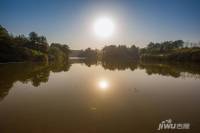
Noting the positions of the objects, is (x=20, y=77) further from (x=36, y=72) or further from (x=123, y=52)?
(x=123, y=52)

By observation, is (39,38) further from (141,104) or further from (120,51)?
(141,104)

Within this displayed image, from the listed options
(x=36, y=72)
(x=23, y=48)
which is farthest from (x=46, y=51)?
(x=36, y=72)

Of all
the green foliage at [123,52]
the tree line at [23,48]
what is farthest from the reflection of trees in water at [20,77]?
the green foliage at [123,52]

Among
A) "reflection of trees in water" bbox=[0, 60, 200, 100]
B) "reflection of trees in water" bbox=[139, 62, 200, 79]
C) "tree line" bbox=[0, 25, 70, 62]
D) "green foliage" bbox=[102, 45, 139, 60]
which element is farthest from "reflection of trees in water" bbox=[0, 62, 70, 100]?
"green foliage" bbox=[102, 45, 139, 60]

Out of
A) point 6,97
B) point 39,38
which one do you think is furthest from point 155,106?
point 39,38

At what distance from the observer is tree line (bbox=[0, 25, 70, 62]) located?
150ft

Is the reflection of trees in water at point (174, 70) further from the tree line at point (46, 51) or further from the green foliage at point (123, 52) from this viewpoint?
the green foliage at point (123, 52)

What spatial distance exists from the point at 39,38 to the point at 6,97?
6311 centimetres

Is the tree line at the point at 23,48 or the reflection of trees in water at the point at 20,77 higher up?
the tree line at the point at 23,48

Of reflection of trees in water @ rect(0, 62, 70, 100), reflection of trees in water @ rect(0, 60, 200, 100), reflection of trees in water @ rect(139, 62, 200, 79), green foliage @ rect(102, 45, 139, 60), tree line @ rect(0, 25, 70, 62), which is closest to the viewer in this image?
reflection of trees in water @ rect(0, 62, 70, 100)

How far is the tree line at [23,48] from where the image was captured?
45.6m

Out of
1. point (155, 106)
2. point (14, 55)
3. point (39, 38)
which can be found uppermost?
point (39, 38)

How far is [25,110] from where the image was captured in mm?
7613

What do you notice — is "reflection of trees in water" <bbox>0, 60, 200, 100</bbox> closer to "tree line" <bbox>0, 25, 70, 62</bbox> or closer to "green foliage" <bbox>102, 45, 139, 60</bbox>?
"tree line" <bbox>0, 25, 70, 62</bbox>
